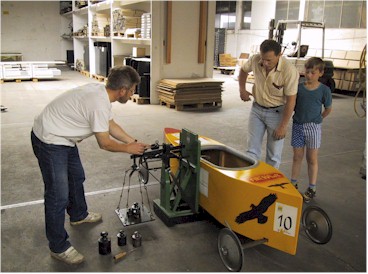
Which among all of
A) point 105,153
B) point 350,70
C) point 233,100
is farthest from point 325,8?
point 105,153

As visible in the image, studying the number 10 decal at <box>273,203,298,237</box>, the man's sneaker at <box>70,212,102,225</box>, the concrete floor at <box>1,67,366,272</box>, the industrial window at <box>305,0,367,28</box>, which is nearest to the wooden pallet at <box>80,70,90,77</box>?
the concrete floor at <box>1,67,366,272</box>

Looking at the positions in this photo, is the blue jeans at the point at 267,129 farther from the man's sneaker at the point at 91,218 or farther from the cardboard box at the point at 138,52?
the cardboard box at the point at 138,52

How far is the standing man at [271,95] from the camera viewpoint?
3.52m

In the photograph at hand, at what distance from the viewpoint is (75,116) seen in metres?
2.57

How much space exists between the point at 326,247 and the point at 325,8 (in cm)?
1459

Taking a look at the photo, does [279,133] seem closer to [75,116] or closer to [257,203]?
[257,203]

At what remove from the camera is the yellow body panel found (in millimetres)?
2619

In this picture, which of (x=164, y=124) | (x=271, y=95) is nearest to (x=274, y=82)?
(x=271, y=95)

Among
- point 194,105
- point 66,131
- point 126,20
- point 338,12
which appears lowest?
point 194,105

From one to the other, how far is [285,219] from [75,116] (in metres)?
1.68

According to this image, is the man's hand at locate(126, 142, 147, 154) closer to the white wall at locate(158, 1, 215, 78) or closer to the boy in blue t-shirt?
the boy in blue t-shirt

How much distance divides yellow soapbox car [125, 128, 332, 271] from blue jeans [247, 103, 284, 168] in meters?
0.56

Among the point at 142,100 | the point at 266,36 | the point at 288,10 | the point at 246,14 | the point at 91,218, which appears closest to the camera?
the point at 91,218

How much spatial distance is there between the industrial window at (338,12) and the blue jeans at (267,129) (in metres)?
12.2
